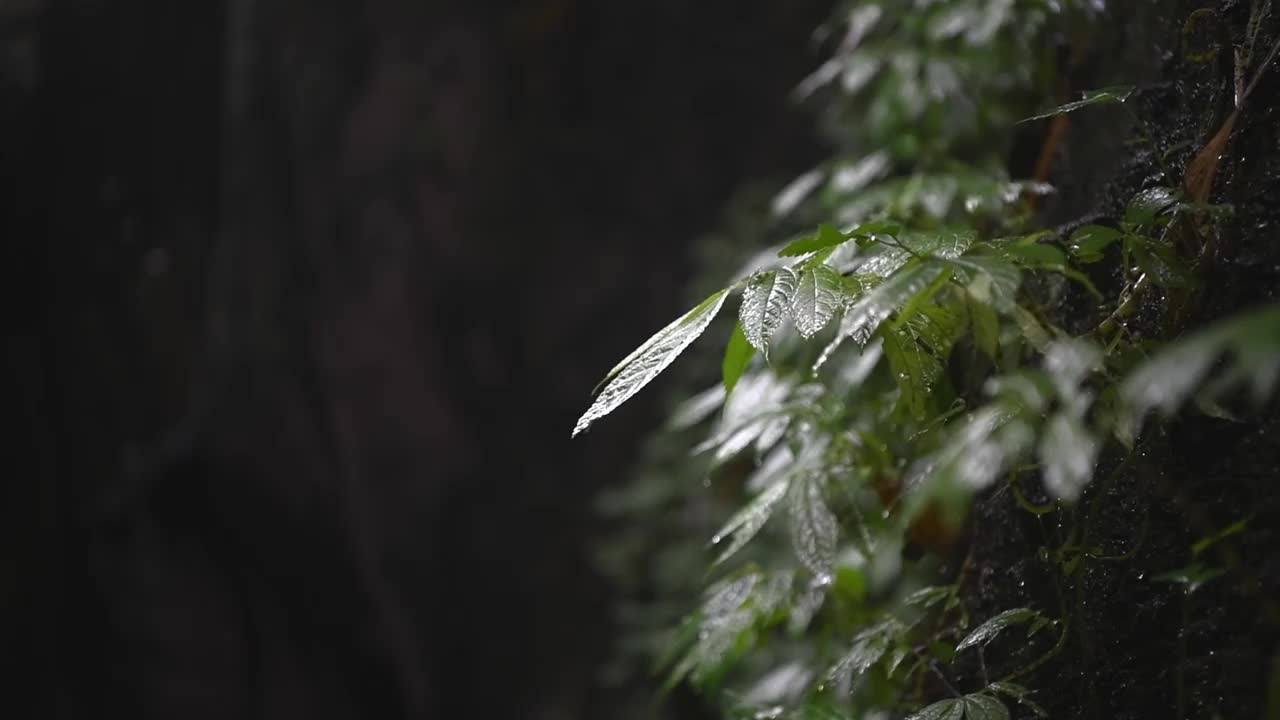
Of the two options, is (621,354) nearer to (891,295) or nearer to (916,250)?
(916,250)

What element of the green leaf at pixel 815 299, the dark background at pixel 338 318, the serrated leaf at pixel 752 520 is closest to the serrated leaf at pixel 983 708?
the serrated leaf at pixel 752 520

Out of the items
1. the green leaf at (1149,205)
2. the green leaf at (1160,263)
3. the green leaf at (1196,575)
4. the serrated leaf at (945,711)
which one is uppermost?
the green leaf at (1149,205)

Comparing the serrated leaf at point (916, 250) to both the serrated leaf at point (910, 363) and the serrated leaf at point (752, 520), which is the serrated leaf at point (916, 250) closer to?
the serrated leaf at point (910, 363)

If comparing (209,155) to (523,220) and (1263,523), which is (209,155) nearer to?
(523,220)

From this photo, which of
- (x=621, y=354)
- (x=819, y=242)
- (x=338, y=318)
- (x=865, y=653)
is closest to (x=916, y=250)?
(x=819, y=242)

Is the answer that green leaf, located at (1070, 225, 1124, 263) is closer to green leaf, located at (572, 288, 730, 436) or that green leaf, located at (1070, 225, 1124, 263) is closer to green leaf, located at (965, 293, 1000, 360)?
green leaf, located at (965, 293, 1000, 360)

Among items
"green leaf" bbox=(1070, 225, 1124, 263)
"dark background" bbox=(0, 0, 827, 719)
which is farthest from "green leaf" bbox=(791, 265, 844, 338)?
"dark background" bbox=(0, 0, 827, 719)
